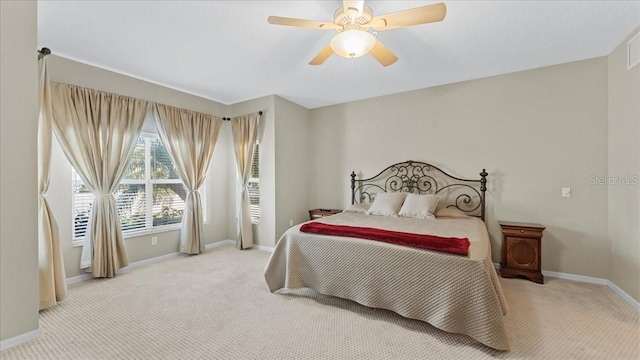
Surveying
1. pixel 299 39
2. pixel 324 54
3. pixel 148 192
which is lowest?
pixel 148 192

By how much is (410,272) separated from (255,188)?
10.6 feet

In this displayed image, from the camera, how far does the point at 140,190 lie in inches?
151

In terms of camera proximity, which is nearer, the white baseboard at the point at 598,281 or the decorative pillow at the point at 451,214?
the white baseboard at the point at 598,281

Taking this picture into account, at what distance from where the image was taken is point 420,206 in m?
3.52

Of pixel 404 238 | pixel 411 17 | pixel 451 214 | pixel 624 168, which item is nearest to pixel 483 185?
pixel 451 214

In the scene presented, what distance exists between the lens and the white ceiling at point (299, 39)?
217cm

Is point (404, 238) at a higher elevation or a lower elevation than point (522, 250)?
higher

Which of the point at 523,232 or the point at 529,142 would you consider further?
the point at 529,142

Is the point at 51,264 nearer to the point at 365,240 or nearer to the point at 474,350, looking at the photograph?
the point at 365,240

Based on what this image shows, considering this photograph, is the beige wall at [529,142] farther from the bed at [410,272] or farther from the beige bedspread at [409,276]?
the beige bedspread at [409,276]

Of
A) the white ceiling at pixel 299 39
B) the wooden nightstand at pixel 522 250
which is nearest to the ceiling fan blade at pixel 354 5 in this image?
the white ceiling at pixel 299 39

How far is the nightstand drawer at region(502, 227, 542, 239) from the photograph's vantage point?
3.05 meters

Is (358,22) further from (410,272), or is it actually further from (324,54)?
(410,272)

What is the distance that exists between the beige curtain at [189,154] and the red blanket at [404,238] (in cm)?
231
